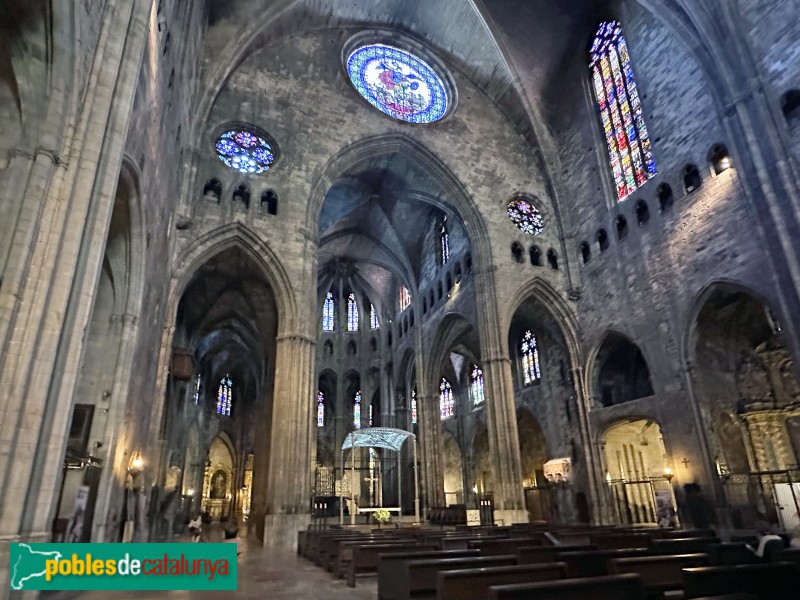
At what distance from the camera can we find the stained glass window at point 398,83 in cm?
2336

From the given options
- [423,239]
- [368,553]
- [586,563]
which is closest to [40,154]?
[368,553]

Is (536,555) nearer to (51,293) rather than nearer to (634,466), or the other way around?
(51,293)

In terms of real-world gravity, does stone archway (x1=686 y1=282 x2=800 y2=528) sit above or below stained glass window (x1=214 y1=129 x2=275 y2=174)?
below

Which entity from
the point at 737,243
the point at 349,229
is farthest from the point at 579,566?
the point at 349,229

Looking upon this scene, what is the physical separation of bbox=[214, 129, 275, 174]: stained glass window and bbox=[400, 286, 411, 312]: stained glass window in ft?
47.0

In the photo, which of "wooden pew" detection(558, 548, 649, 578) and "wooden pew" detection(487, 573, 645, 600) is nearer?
"wooden pew" detection(487, 573, 645, 600)

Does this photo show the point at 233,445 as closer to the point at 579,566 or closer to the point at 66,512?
the point at 66,512

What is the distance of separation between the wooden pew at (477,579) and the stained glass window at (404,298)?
2727 cm

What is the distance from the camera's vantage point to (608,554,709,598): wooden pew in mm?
4711

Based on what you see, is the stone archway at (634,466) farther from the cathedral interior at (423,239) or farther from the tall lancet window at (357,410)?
the tall lancet window at (357,410)

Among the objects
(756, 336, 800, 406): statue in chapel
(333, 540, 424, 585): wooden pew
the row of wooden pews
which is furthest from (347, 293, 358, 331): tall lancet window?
the row of wooden pews

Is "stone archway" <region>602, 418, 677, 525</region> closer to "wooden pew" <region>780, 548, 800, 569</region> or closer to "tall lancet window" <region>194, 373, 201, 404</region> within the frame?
"wooden pew" <region>780, 548, 800, 569</region>

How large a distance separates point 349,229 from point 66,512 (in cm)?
2350

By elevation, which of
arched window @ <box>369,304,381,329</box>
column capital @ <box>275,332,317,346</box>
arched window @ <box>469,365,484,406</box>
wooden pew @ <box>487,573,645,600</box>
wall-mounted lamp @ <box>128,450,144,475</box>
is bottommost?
wooden pew @ <box>487,573,645,600</box>
